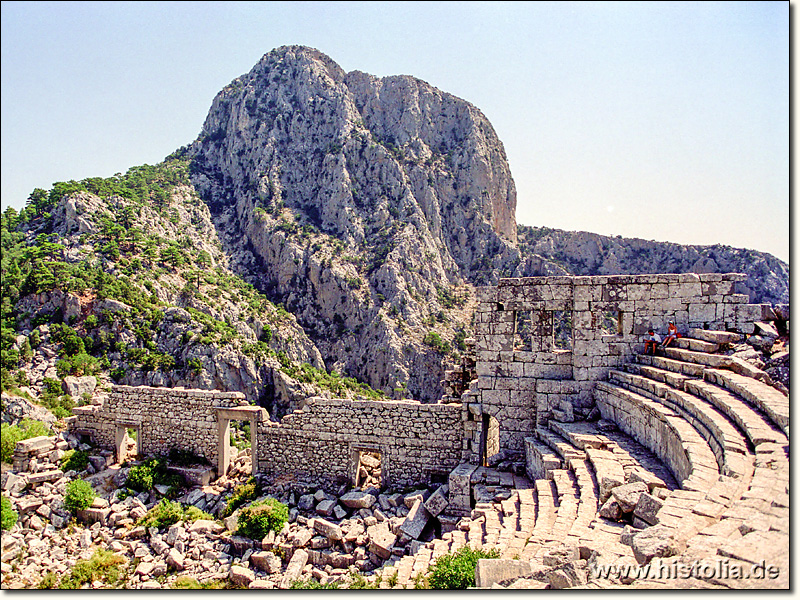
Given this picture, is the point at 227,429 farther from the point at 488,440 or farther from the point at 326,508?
the point at 488,440

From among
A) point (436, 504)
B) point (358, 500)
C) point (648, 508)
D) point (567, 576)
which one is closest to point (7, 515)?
point (358, 500)

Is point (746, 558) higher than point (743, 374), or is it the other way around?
point (743, 374)

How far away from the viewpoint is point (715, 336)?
10.5 metres

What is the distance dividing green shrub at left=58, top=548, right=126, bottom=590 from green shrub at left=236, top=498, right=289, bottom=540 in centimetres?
257

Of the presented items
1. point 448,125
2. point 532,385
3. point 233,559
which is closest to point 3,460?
point 233,559

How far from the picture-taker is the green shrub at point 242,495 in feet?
41.9

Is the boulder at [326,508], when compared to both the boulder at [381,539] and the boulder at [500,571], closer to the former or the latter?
the boulder at [381,539]

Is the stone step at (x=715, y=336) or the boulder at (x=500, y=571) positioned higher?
the stone step at (x=715, y=336)

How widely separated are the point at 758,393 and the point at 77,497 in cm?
1544

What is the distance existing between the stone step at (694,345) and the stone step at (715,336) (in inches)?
5.4

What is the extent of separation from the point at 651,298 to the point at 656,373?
232 cm

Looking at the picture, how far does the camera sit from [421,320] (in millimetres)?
55438

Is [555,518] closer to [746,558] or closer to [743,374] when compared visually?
[746,558]

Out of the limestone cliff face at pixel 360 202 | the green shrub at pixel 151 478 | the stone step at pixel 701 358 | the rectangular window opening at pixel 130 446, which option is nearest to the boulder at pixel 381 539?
the green shrub at pixel 151 478
